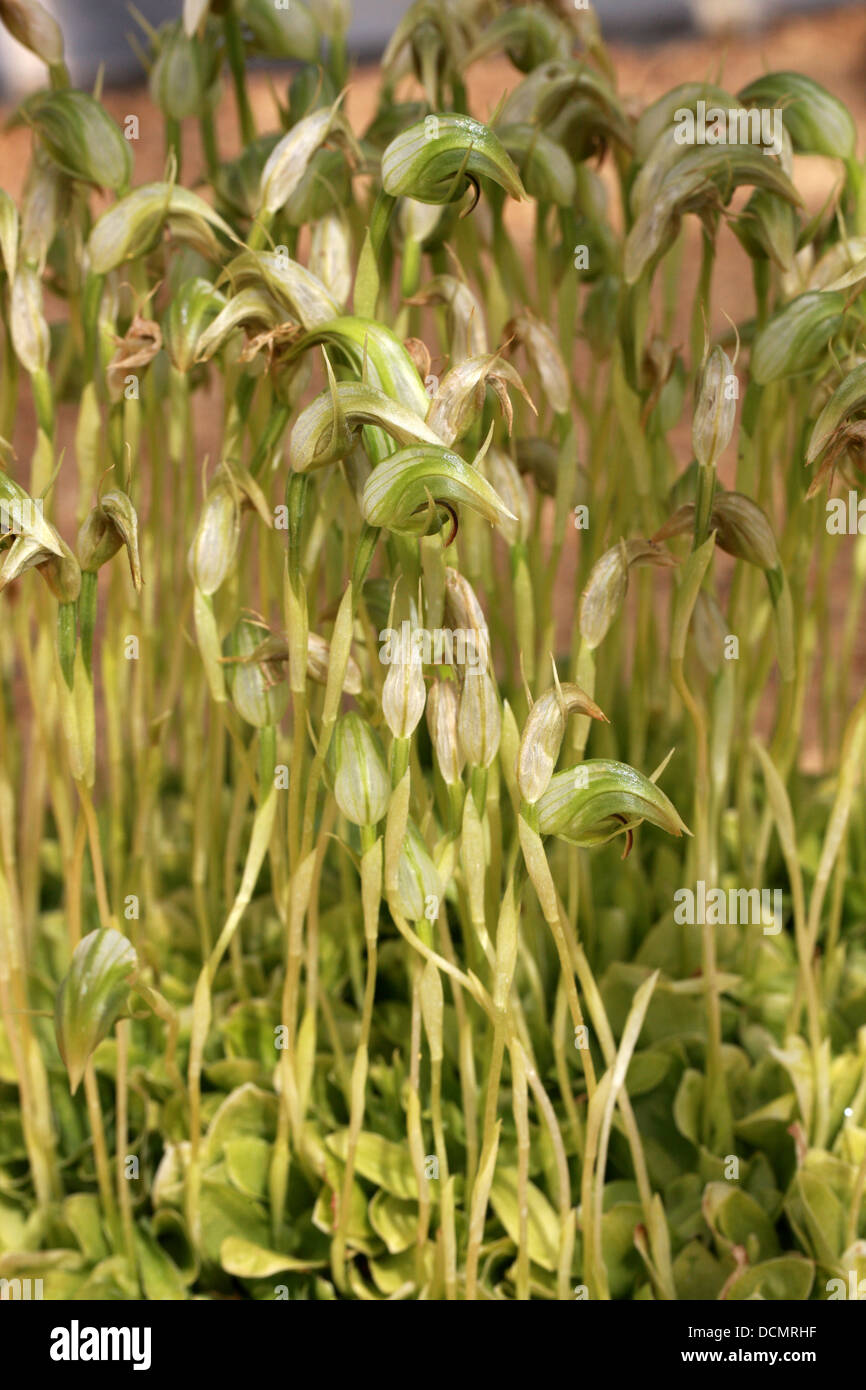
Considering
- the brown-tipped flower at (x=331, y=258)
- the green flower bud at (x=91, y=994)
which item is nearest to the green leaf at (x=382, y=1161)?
the green flower bud at (x=91, y=994)

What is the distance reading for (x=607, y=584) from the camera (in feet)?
1.51

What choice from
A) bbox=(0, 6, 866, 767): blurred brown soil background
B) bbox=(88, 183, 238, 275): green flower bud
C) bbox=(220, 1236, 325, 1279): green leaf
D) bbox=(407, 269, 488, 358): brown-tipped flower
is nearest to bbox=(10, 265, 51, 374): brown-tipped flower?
bbox=(88, 183, 238, 275): green flower bud

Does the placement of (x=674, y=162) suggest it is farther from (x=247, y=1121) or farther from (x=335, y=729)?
(x=247, y=1121)

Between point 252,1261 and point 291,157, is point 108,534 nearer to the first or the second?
point 291,157

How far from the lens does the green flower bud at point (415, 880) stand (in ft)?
1.45

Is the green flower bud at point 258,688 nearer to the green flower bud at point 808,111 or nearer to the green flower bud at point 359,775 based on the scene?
the green flower bud at point 359,775

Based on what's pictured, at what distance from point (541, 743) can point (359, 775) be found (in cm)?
7

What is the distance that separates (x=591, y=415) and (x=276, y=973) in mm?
328

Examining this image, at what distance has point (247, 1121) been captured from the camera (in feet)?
1.91

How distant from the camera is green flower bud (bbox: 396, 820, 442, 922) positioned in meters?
0.44

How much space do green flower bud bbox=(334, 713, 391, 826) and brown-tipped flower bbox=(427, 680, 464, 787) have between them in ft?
0.07

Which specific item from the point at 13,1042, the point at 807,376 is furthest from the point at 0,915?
the point at 807,376

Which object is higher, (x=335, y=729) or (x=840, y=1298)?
(x=335, y=729)

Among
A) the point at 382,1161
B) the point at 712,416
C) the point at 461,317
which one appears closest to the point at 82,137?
the point at 461,317
